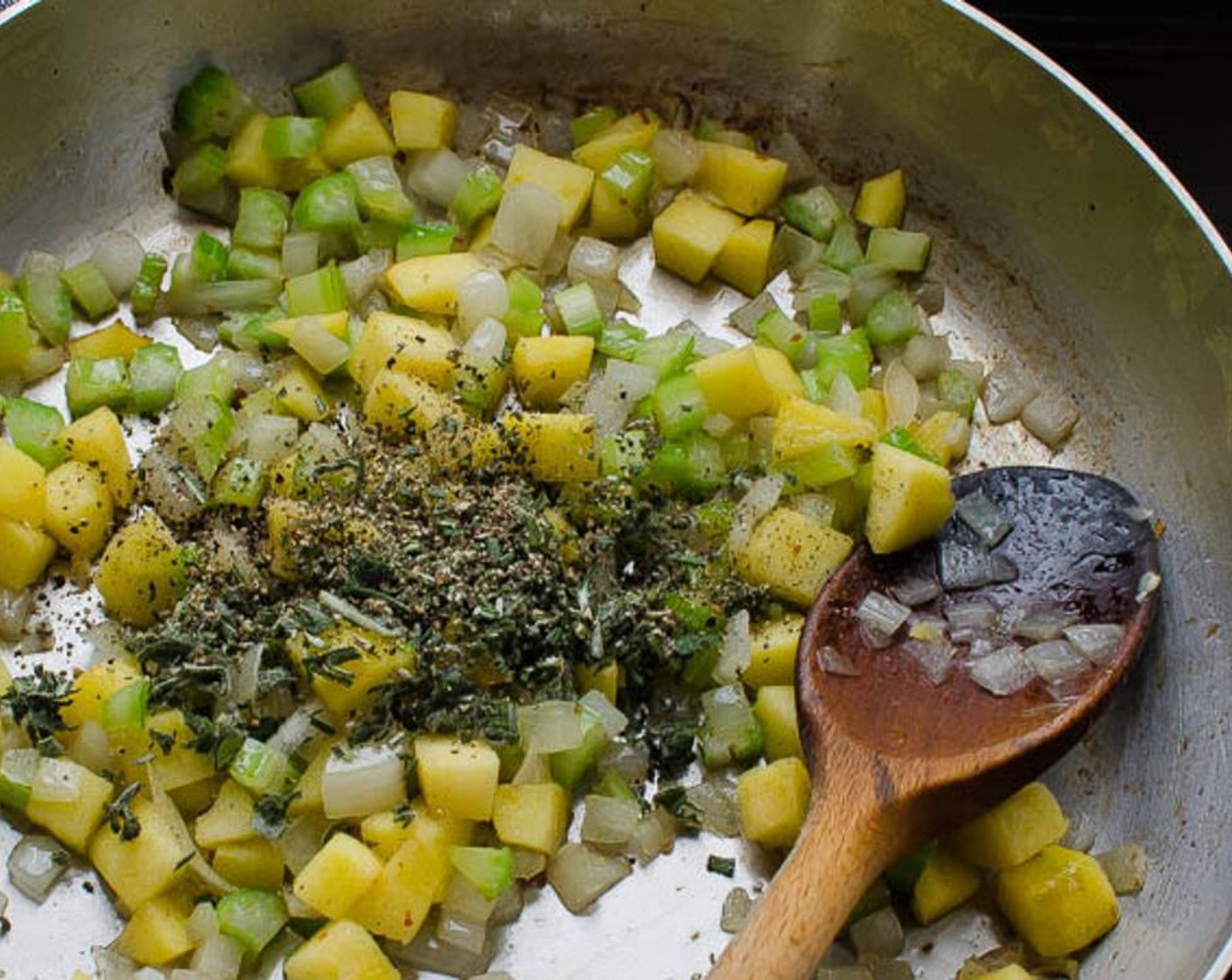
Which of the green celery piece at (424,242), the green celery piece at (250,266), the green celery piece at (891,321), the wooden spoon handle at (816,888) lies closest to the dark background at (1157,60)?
the green celery piece at (891,321)

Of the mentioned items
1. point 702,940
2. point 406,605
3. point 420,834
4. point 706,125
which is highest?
point 706,125

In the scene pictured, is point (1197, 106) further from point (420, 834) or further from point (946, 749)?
point (420, 834)

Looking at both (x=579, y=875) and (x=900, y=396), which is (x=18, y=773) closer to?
(x=579, y=875)

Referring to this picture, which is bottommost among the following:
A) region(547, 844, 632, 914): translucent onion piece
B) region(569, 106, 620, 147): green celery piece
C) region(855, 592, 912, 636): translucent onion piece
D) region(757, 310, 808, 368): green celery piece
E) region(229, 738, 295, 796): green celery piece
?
region(547, 844, 632, 914): translucent onion piece

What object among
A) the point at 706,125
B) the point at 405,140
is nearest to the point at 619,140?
the point at 706,125

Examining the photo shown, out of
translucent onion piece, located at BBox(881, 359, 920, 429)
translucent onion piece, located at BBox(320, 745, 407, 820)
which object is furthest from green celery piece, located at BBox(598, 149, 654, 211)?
translucent onion piece, located at BBox(320, 745, 407, 820)

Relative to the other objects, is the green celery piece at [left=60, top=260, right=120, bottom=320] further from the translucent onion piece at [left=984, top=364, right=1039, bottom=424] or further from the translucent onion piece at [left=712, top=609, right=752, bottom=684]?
the translucent onion piece at [left=984, top=364, right=1039, bottom=424]
